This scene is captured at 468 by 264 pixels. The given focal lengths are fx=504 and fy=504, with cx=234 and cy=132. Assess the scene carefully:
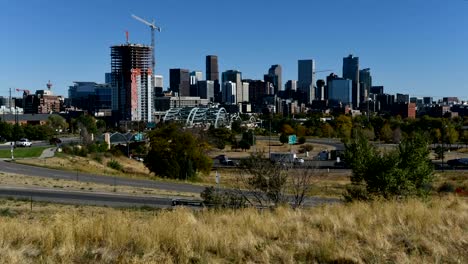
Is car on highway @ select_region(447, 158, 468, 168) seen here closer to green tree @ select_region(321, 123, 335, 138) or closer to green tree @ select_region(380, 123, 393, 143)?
green tree @ select_region(380, 123, 393, 143)

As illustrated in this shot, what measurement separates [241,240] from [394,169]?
1751 centimetres

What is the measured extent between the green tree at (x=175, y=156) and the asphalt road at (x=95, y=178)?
918cm

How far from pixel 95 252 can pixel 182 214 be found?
3.00m

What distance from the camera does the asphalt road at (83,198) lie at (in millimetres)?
26311

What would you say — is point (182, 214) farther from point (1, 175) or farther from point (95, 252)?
point (1, 175)

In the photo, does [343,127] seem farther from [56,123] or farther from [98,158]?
[98,158]

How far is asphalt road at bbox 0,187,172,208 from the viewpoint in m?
26.3

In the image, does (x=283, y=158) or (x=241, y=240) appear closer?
(x=241, y=240)

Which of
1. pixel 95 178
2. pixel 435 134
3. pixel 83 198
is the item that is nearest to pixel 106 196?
pixel 83 198

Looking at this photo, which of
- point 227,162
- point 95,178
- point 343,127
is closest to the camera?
point 95,178

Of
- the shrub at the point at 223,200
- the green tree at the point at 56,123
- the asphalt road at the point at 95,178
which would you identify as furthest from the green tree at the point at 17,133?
the shrub at the point at 223,200

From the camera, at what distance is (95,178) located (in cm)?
4184

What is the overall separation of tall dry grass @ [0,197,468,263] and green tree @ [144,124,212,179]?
41785 mm

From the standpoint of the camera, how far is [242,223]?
9.50 meters
